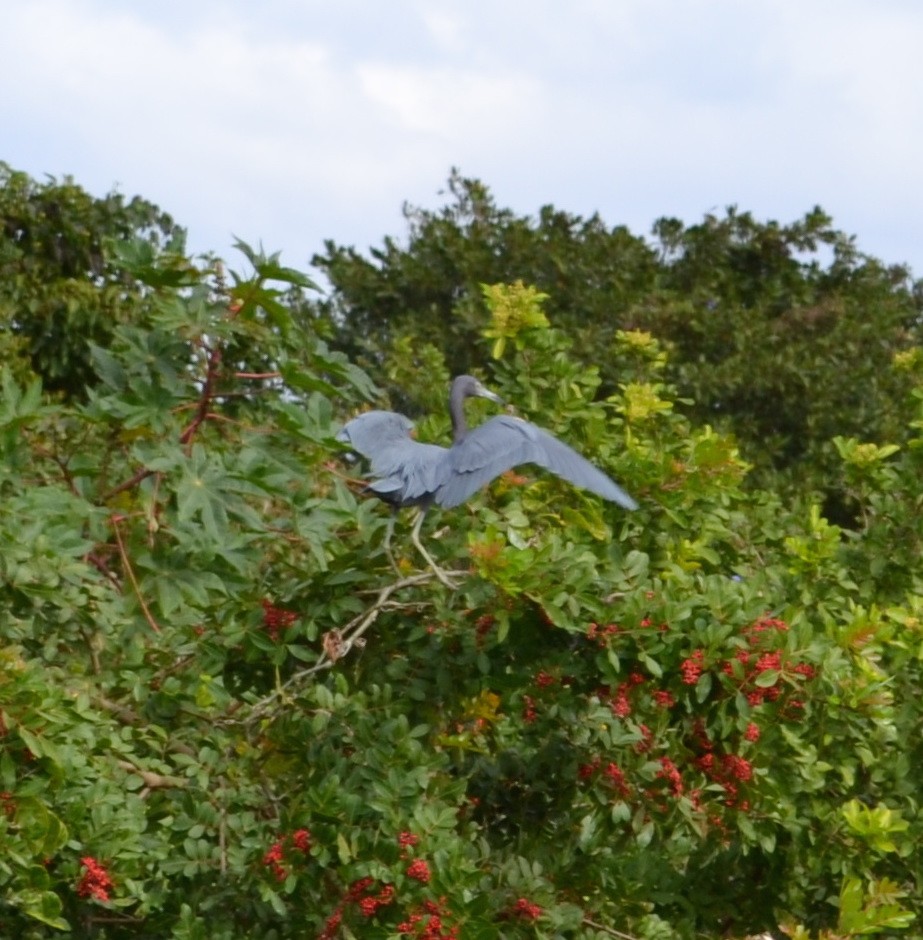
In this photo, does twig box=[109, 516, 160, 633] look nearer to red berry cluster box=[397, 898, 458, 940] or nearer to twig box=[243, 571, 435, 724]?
twig box=[243, 571, 435, 724]

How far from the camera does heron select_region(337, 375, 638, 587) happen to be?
379cm

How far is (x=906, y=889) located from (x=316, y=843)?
5.31 ft

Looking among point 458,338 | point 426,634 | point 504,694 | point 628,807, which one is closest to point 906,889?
point 628,807

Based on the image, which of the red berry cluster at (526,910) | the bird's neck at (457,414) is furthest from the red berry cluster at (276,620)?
the red berry cluster at (526,910)

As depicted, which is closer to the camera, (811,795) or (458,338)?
(811,795)

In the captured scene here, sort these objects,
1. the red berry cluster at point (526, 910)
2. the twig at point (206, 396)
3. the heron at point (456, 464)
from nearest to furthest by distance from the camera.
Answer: the twig at point (206, 396) < the red berry cluster at point (526, 910) < the heron at point (456, 464)

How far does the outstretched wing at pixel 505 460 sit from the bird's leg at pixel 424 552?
0.07 meters

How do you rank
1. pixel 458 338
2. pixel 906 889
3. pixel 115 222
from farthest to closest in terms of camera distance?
pixel 458 338, pixel 115 222, pixel 906 889

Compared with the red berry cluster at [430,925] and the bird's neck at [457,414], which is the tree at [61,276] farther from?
the red berry cluster at [430,925]

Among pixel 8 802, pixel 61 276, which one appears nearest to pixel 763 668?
pixel 8 802

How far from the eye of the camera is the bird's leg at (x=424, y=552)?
11.9 feet

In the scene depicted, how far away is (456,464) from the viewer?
12.6 feet

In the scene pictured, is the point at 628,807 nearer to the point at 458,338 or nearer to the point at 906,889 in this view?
the point at 906,889

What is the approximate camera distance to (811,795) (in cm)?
411
